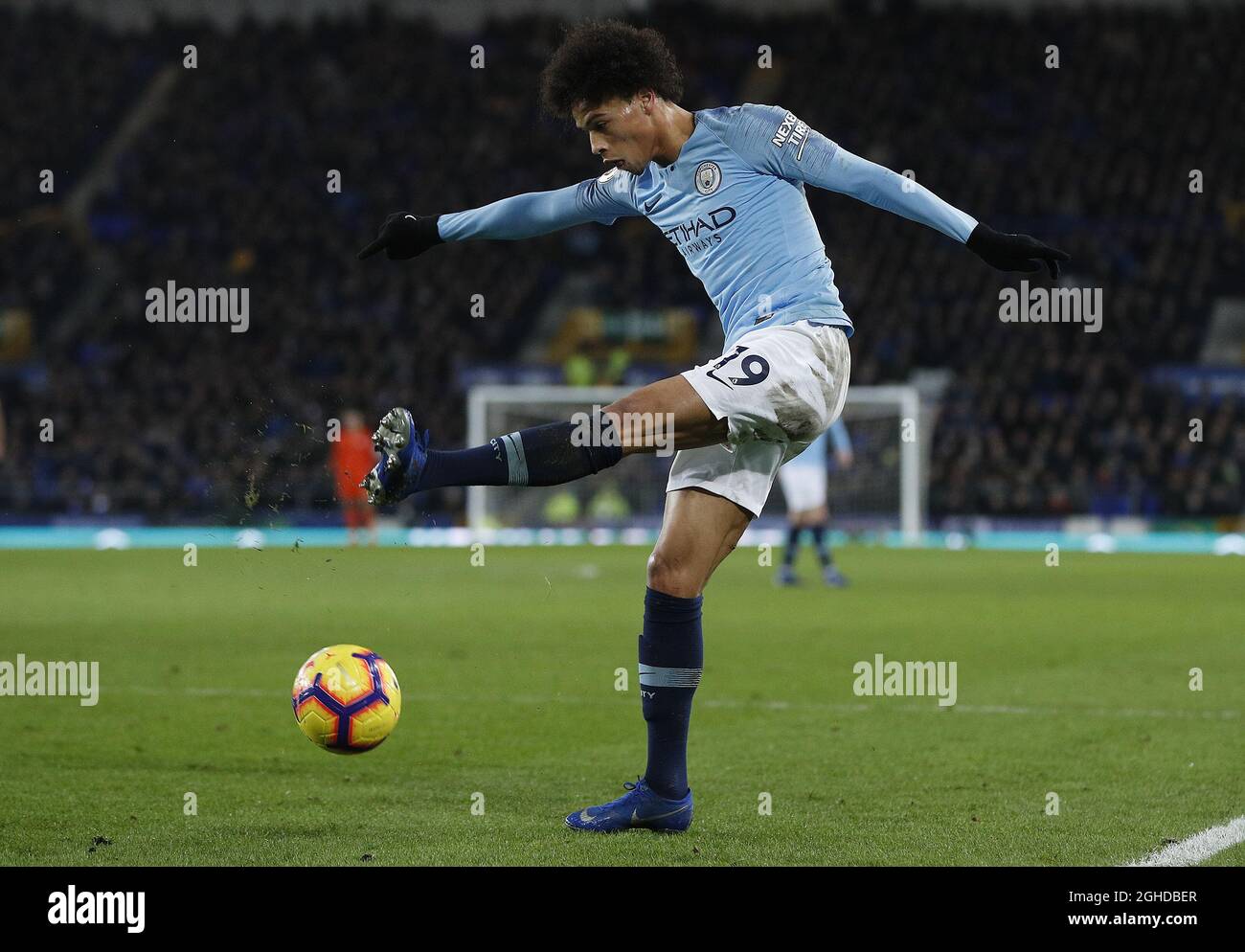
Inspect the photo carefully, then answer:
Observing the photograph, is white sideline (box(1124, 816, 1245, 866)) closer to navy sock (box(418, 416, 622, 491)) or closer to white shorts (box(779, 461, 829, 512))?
→ navy sock (box(418, 416, 622, 491))

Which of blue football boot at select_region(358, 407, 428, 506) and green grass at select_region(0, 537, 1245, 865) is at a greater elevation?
blue football boot at select_region(358, 407, 428, 506)

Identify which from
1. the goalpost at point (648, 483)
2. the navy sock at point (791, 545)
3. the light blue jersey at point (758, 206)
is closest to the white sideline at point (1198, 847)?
the light blue jersey at point (758, 206)

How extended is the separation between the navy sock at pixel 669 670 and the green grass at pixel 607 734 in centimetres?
28

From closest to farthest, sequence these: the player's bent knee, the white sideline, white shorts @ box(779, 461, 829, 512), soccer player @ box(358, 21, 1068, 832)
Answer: the white sideline, soccer player @ box(358, 21, 1068, 832), the player's bent knee, white shorts @ box(779, 461, 829, 512)

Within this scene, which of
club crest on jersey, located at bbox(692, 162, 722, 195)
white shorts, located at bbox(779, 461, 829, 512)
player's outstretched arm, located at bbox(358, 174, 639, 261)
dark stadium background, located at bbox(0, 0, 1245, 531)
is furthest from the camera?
dark stadium background, located at bbox(0, 0, 1245, 531)

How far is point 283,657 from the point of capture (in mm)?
9172

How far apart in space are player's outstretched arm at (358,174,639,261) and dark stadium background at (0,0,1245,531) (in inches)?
748

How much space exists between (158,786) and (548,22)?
31373 mm

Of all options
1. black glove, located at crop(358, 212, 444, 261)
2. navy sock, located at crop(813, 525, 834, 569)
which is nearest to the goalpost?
navy sock, located at crop(813, 525, 834, 569)

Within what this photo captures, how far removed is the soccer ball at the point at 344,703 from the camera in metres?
4.93

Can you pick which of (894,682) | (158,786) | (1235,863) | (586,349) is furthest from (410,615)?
(586,349)

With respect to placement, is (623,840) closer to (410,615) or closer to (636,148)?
(636,148)

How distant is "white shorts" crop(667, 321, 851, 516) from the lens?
4383 mm

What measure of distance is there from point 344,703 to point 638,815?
99cm
